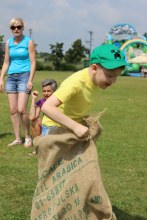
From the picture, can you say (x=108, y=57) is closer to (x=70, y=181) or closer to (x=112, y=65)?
(x=112, y=65)

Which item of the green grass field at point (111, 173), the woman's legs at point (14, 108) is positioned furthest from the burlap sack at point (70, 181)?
the woman's legs at point (14, 108)

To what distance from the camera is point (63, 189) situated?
10.5 feet

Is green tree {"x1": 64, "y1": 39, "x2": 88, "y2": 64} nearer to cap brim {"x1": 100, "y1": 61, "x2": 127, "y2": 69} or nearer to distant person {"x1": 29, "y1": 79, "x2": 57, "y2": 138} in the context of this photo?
distant person {"x1": 29, "y1": 79, "x2": 57, "y2": 138}

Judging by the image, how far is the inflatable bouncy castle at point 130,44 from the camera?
4862cm

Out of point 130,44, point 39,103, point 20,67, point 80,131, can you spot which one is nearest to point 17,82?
point 20,67

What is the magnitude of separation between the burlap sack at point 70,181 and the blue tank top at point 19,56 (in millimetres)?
3629

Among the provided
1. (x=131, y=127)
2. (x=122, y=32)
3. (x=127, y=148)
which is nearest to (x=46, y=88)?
(x=127, y=148)

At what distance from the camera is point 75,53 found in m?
81.0

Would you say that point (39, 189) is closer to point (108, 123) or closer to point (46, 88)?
point (46, 88)

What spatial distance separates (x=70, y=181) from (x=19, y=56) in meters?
3.88

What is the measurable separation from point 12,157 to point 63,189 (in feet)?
10.5

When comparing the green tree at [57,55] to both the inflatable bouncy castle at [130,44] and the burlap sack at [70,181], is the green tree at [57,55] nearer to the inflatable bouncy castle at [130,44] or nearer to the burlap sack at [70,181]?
the inflatable bouncy castle at [130,44]

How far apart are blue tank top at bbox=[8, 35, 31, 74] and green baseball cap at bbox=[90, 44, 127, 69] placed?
144 inches

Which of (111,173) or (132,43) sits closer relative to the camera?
(111,173)
